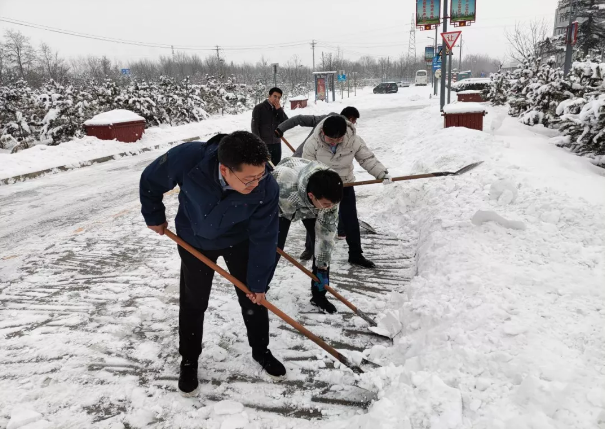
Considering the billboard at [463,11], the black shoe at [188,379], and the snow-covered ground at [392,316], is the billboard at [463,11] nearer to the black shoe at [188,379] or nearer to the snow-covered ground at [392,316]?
the snow-covered ground at [392,316]

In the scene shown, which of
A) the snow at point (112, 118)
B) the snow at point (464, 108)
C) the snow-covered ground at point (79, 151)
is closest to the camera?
the snow-covered ground at point (79, 151)

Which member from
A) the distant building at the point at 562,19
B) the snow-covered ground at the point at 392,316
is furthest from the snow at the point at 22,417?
the distant building at the point at 562,19

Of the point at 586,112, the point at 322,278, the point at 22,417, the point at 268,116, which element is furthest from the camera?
the point at 268,116

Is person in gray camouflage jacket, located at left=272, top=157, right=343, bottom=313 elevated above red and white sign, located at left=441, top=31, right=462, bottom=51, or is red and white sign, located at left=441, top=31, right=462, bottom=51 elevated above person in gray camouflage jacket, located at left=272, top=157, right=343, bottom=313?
red and white sign, located at left=441, top=31, right=462, bottom=51

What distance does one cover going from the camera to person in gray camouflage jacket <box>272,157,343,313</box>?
247 centimetres

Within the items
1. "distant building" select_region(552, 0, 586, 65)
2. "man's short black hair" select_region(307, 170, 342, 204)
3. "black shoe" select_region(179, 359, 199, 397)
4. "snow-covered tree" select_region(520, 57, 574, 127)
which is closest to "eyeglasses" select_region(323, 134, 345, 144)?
"man's short black hair" select_region(307, 170, 342, 204)

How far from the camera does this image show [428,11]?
47.8 feet

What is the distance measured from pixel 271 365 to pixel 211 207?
1154 mm

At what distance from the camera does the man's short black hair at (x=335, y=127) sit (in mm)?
3436

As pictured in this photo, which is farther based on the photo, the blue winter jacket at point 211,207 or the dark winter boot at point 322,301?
the dark winter boot at point 322,301

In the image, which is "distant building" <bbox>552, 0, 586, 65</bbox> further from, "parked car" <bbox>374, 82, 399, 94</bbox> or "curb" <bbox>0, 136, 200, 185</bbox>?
"curb" <bbox>0, 136, 200, 185</bbox>

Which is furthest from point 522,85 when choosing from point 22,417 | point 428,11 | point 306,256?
point 22,417

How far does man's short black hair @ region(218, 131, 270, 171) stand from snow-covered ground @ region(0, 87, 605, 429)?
1405mm

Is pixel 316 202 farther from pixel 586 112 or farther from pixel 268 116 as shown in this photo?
pixel 586 112
